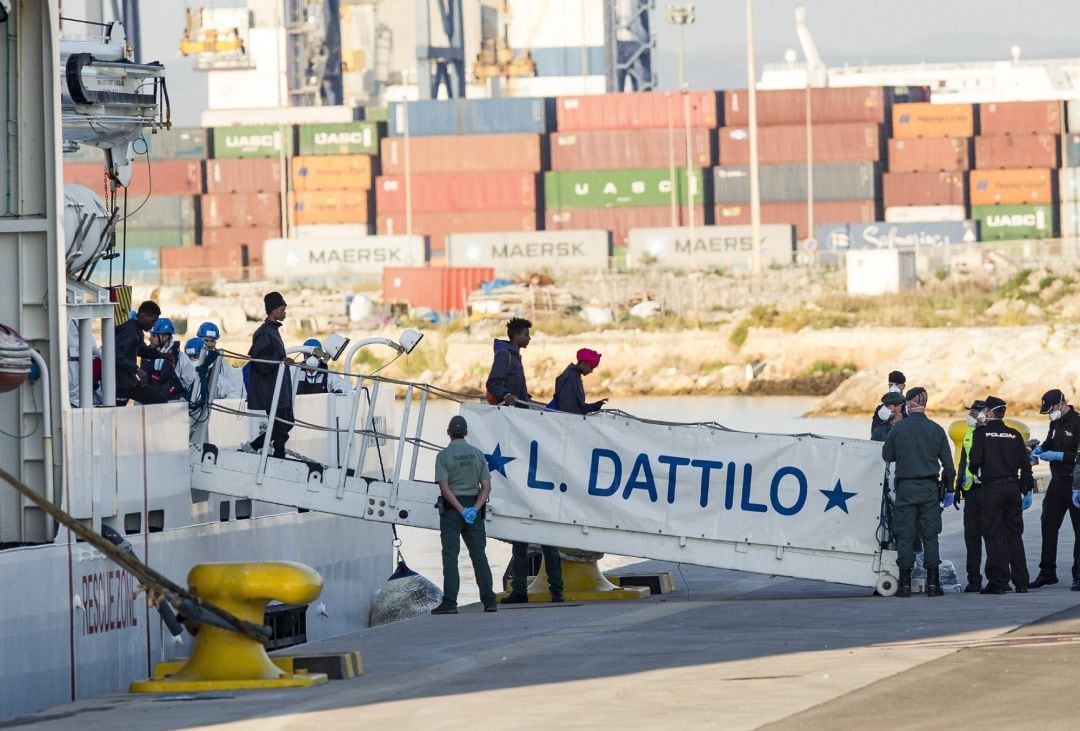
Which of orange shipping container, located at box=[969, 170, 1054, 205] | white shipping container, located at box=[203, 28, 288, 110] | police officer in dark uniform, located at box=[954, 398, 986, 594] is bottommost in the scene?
police officer in dark uniform, located at box=[954, 398, 986, 594]

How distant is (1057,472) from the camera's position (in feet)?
55.1

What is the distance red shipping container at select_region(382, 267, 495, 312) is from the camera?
87500 millimetres

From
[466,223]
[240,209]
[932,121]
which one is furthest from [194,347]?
[240,209]

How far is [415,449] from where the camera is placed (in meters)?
17.1

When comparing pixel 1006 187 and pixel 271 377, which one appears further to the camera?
pixel 1006 187

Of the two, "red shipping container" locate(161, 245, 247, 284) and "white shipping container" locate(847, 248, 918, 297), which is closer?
"white shipping container" locate(847, 248, 918, 297)

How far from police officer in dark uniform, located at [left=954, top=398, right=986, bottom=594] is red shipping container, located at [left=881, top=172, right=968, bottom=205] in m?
85.5

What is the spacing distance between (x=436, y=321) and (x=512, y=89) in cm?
5264

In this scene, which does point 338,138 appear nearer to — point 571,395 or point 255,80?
point 255,80

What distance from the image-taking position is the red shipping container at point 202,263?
337 feet

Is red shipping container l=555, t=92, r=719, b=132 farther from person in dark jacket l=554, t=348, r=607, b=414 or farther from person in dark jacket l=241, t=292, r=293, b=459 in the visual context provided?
person in dark jacket l=241, t=292, r=293, b=459

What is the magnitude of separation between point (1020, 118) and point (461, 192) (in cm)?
3149

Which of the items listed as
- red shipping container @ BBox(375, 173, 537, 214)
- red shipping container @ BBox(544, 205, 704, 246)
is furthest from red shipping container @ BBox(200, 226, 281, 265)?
red shipping container @ BBox(544, 205, 704, 246)

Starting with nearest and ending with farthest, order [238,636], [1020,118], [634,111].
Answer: [238,636] < [1020,118] < [634,111]
